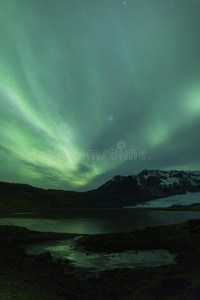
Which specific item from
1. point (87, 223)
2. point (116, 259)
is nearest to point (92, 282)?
point (116, 259)

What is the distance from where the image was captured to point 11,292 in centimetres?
1123

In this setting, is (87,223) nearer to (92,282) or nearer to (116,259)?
(116,259)

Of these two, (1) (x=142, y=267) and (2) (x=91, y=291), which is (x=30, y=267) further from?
(1) (x=142, y=267)

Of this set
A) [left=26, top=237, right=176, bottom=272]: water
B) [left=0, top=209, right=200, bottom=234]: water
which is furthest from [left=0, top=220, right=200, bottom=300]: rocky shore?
[left=0, top=209, right=200, bottom=234]: water

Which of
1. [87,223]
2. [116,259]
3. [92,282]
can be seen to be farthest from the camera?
[87,223]

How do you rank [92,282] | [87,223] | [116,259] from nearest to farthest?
[92,282]
[116,259]
[87,223]

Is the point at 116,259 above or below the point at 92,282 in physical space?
above

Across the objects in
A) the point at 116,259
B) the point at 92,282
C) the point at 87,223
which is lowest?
the point at 92,282

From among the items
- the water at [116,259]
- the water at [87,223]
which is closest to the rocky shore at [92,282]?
the water at [116,259]

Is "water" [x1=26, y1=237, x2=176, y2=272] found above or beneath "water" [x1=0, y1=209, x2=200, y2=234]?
beneath

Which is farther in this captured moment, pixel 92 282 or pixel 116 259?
pixel 116 259

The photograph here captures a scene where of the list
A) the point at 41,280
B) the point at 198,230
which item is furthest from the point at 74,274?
the point at 198,230

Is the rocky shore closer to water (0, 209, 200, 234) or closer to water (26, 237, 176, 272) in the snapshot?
water (26, 237, 176, 272)

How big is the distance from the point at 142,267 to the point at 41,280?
406 inches
